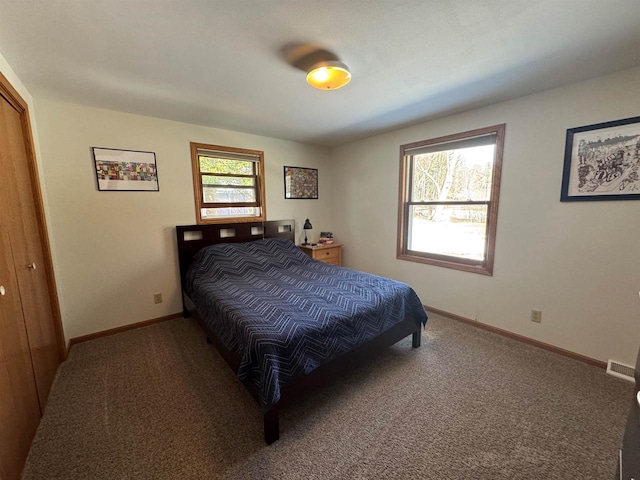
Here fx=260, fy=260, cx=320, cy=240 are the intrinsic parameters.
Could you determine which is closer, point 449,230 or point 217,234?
point 449,230

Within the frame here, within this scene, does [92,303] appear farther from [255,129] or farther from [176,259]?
[255,129]

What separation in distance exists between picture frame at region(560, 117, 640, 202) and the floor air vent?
1258 millimetres

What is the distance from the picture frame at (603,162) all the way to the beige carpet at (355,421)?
4.54ft

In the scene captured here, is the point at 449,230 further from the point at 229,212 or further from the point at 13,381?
the point at 13,381

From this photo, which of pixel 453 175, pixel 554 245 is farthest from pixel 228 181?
pixel 554 245

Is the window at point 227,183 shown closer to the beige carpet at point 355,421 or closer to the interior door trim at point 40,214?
the interior door trim at point 40,214

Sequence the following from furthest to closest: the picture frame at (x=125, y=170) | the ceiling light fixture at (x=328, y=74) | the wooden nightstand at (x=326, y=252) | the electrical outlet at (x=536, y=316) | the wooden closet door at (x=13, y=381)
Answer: the wooden nightstand at (x=326, y=252), the picture frame at (x=125, y=170), the electrical outlet at (x=536, y=316), the ceiling light fixture at (x=328, y=74), the wooden closet door at (x=13, y=381)

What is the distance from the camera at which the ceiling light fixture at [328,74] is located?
1.64m

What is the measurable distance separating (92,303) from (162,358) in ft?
3.34

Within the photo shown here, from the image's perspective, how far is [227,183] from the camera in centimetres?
329

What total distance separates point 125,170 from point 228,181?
1.05 meters

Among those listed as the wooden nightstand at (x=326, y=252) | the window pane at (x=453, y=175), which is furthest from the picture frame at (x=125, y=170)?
the window pane at (x=453, y=175)

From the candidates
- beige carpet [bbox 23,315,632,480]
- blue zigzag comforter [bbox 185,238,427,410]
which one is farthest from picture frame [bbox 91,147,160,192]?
beige carpet [bbox 23,315,632,480]

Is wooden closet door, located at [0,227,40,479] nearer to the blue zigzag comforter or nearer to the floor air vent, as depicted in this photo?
the blue zigzag comforter
